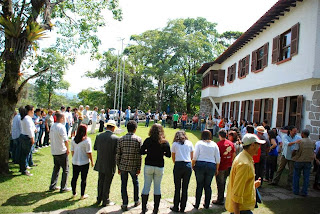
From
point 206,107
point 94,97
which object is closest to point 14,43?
point 206,107

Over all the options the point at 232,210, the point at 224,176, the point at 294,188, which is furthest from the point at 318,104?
the point at 232,210

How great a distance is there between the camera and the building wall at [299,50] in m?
8.16

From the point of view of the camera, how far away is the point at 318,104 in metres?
8.55

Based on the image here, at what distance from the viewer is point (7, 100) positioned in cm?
662

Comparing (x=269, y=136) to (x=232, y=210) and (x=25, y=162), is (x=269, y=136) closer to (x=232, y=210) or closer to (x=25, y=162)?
(x=232, y=210)

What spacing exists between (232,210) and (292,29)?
9.08m

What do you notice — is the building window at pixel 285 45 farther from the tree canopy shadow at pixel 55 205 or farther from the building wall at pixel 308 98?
the tree canopy shadow at pixel 55 205

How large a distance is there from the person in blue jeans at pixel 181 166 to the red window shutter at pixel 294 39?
22.7ft

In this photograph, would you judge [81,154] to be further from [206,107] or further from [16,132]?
[206,107]

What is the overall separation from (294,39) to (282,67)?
4.31 feet

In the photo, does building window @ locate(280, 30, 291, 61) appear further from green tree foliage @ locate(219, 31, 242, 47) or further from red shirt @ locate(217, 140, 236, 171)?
green tree foliage @ locate(219, 31, 242, 47)

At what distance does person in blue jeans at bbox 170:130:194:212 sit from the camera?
487 cm

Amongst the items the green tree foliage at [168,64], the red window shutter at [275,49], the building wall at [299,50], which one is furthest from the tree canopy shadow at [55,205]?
the green tree foliage at [168,64]

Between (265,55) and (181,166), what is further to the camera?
(265,55)
